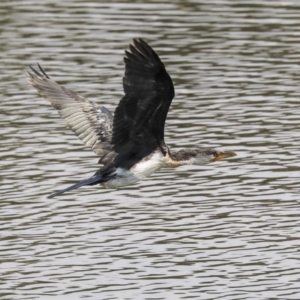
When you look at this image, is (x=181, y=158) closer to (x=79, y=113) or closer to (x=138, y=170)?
(x=138, y=170)

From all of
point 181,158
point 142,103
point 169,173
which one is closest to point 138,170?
point 181,158

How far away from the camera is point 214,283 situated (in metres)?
11.5

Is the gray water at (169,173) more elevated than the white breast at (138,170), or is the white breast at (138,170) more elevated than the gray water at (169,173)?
the white breast at (138,170)

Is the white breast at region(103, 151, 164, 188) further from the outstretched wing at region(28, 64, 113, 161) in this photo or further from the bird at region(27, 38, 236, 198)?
the outstretched wing at region(28, 64, 113, 161)

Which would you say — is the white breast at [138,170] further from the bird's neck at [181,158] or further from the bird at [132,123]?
the bird's neck at [181,158]

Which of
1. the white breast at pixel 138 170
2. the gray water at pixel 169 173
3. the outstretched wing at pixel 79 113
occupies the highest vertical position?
the outstretched wing at pixel 79 113

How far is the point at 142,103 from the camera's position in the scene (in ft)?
37.4

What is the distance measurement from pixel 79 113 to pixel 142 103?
77.3 inches

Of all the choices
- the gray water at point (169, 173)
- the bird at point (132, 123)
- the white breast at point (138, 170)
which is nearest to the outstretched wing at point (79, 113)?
the bird at point (132, 123)

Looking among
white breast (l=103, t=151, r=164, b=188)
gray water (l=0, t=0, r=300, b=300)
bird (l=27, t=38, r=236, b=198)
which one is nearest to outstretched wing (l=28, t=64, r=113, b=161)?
bird (l=27, t=38, r=236, b=198)

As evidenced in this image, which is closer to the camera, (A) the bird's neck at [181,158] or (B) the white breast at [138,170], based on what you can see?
(B) the white breast at [138,170]

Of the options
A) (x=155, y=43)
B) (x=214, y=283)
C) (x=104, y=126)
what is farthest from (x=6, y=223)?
(x=155, y=43)

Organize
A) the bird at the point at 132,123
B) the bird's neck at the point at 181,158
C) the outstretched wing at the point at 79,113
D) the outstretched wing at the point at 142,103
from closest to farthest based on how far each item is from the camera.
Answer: the outstretched wing at the point at 142,103 → the bird at the point at 132,123 → the bird's neck at the point at 181,158 → the outstretched wing at the point at 79,113

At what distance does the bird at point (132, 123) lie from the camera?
11094 millimetres
